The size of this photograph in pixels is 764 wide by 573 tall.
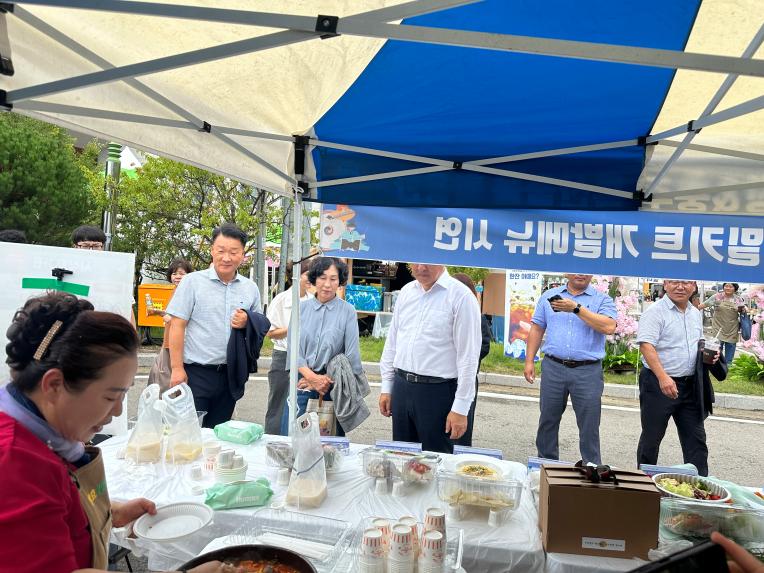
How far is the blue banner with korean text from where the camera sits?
2883 mm

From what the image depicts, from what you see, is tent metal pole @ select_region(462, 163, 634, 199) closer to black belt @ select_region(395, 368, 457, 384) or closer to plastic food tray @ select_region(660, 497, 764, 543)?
black belt @ select_region(395, 368, 457, 384)

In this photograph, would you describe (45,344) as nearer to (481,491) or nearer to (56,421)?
(56,421)

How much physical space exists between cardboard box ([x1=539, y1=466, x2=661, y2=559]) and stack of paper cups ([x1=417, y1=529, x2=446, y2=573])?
1.57 ft

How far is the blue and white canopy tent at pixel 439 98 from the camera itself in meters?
1.65

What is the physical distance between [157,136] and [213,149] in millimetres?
301

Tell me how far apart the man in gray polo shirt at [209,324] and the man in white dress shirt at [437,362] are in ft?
3.94

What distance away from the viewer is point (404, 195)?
10.5ft

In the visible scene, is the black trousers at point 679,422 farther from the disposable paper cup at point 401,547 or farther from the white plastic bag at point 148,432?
the white plastic bag at point 148,432

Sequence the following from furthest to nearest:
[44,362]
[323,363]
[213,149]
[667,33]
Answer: [323,363]
[213,149]
[667,33]
[44,362]

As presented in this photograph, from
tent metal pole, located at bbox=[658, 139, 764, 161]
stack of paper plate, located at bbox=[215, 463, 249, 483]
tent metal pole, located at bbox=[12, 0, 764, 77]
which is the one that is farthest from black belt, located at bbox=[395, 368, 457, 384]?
tent metal pole, located at bbox=[12, 0, 764, 77]

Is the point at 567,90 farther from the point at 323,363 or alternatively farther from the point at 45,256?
the point at 45,256

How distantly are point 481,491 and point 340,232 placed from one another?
6.55 feet

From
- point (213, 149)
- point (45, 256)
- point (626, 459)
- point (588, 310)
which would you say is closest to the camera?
point (213, 149)

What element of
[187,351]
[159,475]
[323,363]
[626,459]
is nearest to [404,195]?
[323,363]
